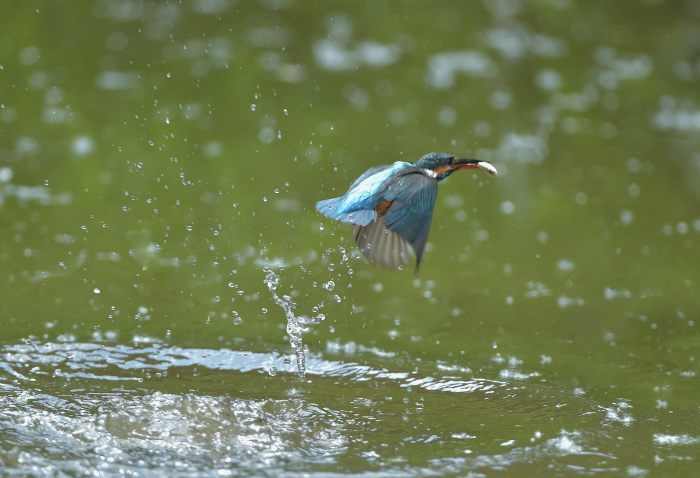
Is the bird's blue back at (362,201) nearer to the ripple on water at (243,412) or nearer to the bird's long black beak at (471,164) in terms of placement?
the bird's long black beak at (471,164)

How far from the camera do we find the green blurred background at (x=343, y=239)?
4406 millimetres

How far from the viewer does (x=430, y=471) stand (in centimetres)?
402

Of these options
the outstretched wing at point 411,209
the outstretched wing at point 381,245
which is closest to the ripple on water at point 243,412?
the outstretched wing at point 381,245

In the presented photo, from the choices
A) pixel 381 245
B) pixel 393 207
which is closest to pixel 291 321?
pixel 381 245

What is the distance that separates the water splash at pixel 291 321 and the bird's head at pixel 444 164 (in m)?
1.09

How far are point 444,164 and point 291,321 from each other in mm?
1231

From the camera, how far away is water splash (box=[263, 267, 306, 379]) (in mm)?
5149

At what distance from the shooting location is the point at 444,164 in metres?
5.01

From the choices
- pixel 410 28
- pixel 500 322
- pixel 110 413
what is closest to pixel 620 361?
pixel 500 322

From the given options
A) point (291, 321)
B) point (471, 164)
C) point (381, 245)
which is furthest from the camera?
point (291, 321)

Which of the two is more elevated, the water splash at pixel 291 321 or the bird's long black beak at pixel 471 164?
the bird's long black beak at pixel 471 164

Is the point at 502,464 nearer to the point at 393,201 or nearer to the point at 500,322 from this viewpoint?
the point at 393,201

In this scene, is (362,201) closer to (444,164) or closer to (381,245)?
(381,245)

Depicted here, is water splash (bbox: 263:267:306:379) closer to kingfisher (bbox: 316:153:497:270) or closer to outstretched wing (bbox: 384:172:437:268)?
kingfisher (bbox: 316:153:497:270)
